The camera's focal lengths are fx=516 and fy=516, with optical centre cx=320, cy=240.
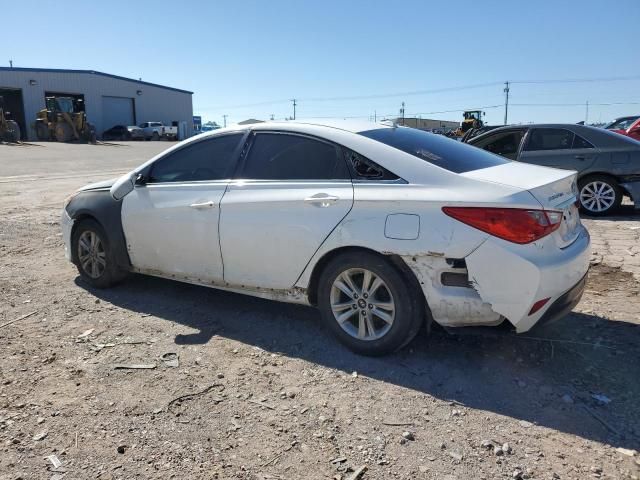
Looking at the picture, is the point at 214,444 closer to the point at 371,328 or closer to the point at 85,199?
the point at 371,328

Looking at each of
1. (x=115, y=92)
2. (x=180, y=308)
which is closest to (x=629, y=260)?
(x=180, y=308)

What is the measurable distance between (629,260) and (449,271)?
3.62 meters

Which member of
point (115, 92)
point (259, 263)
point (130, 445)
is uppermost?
point (115, 92)

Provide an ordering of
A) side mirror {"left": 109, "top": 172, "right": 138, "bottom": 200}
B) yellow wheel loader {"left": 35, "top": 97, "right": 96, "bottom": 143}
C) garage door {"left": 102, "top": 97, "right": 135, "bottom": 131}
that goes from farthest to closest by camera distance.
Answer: garage door {"left": 102, "top": 97, "right": 135, "bottom": 131}, yellow wheel loader {"left": 35, "top": 97, "right": 96, "bottom": 143}, side mirror {"left": 109, "top": 172, "right": 138, "bottom": 200}

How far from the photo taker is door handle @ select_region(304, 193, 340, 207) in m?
3.50

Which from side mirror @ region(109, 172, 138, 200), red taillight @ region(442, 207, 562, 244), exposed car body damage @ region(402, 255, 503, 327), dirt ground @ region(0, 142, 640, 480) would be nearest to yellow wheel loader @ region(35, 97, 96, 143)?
side mirror @ region(109, 172, 138, 200)

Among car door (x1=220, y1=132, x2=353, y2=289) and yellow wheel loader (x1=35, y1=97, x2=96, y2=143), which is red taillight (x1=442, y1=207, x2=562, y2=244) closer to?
car door (x1=220, y1=132, x2=353, y2=289)

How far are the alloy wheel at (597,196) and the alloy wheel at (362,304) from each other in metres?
6.26

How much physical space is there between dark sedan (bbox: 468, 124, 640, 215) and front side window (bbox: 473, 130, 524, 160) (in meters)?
0.02

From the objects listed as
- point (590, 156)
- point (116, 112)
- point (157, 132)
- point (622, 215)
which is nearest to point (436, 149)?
point (590, 156)

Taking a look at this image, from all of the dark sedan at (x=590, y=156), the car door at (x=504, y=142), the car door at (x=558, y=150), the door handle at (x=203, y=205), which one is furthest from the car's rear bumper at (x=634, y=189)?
the door handle at (x=203, y=205)

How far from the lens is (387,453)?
8.44ft

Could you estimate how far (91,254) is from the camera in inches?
197

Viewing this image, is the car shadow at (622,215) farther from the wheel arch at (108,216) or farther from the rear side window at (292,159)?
the wheel arch at (108,216)
